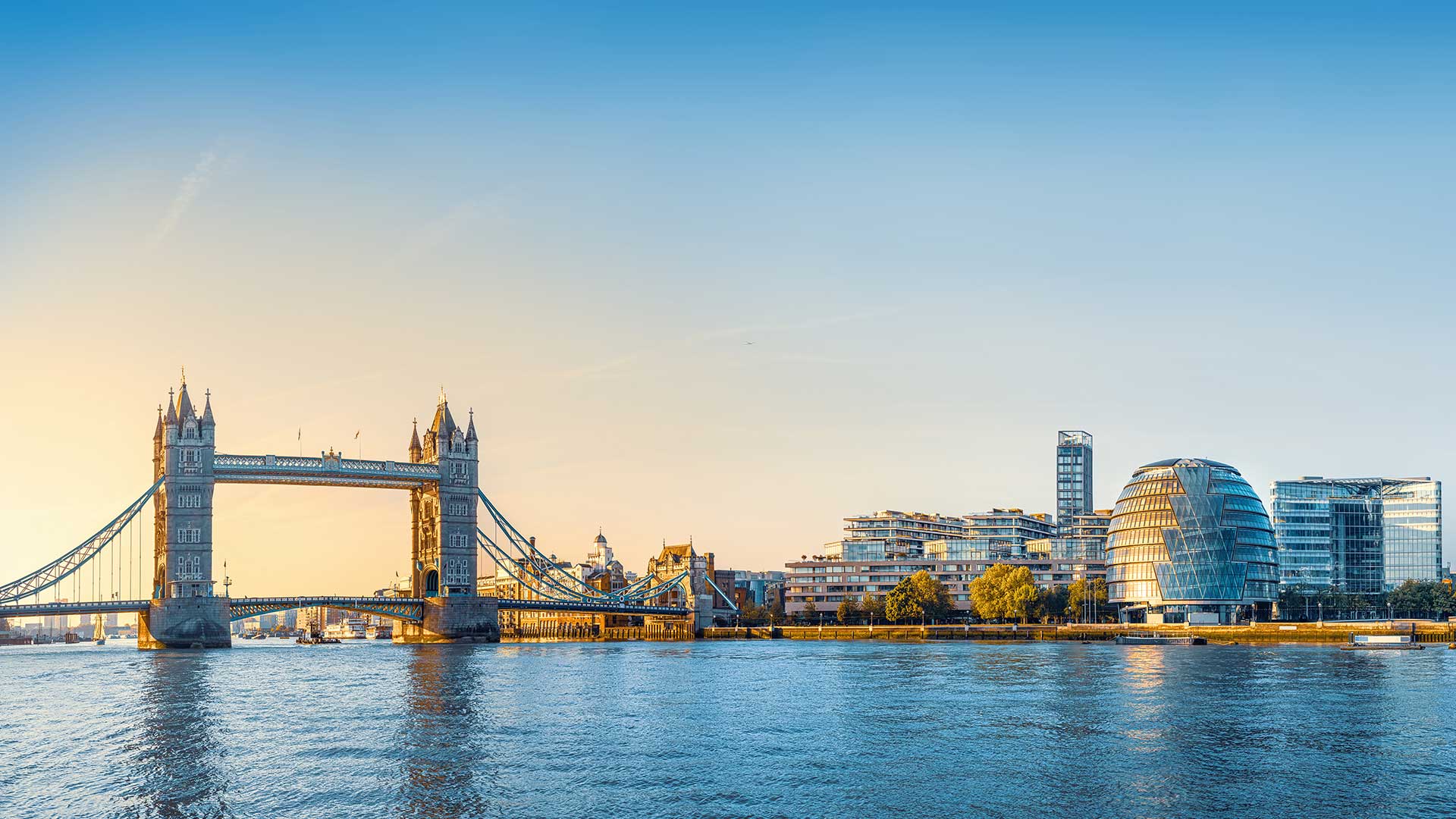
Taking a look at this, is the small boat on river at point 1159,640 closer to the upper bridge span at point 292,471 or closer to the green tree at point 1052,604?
the green tree at point 1052,604

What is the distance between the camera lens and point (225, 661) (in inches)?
4343

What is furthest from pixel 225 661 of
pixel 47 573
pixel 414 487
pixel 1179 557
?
pixel 1179 557

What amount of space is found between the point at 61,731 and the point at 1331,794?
46395 mm

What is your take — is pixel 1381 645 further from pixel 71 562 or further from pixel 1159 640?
pixel 71 562

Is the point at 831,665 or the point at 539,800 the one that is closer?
the point at 539,800

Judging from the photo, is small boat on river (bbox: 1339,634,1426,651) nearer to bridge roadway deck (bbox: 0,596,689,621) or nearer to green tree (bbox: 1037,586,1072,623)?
green tree (bbox: 1037,586,1072,623)

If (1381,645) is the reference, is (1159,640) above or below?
below

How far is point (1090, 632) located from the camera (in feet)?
502

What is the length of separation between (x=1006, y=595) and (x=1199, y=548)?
88.5ft

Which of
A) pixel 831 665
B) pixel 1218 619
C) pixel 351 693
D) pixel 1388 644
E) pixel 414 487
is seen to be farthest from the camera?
pixel 1218 619

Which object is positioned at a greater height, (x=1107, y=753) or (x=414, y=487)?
(x=414, y=487)

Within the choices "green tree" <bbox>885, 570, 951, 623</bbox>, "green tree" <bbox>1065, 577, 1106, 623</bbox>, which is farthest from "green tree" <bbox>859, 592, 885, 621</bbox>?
"green tree" <bbox>1065, 577, 1106, 623</bbox>

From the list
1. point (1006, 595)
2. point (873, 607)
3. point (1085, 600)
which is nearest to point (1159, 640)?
point (1006, 595)

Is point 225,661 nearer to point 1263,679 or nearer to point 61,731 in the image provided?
point 61,731
